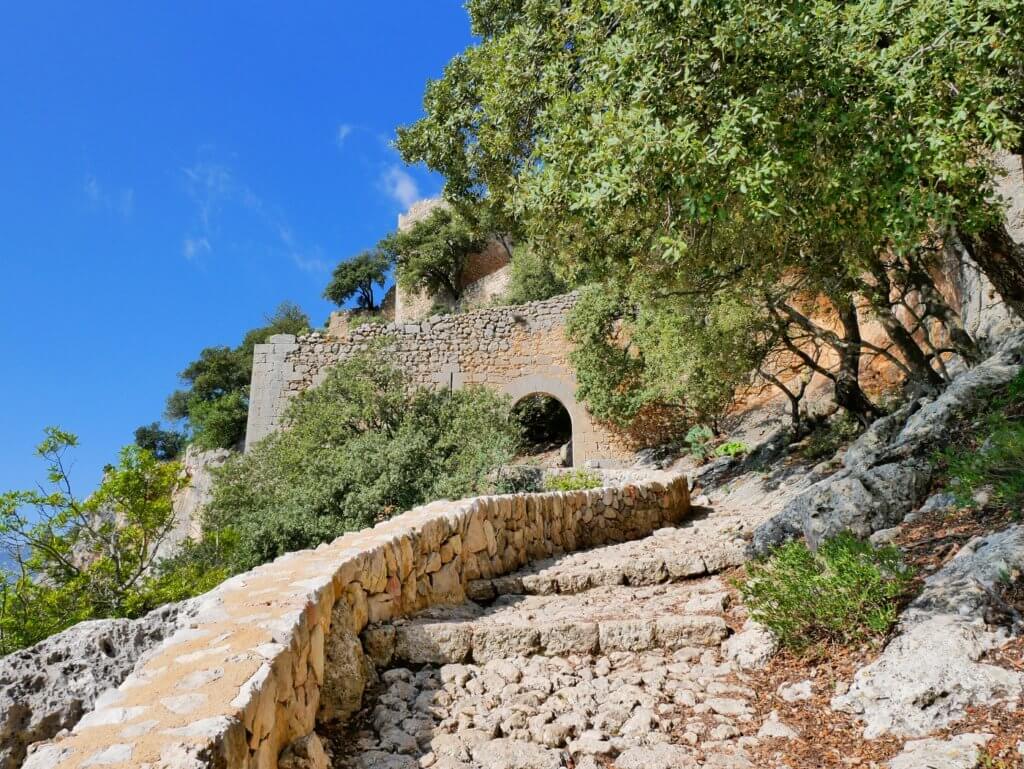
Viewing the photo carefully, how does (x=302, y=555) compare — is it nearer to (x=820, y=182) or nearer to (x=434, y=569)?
(x=434, y=569)

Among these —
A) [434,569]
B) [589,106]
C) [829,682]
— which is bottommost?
[829,682]

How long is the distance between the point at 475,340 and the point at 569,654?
14.5 metres

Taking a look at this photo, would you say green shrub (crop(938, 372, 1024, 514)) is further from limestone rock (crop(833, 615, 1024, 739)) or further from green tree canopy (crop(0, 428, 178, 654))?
green tree canopy (crop(0, 428, 178, 654))

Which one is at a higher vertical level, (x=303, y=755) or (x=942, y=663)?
(x=303, y=755)

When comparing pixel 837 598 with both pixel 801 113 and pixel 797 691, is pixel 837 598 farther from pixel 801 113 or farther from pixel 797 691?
Result: pixel 801 113

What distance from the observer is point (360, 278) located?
114 ft

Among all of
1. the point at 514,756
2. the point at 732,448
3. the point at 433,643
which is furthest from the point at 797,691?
the point at 732,448

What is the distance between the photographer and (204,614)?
271 cm

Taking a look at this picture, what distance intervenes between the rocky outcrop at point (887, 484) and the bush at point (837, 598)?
3.31 feet

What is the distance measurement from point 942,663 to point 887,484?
2.55m

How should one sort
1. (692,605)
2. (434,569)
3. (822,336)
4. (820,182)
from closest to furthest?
(820,182) < (692,605) < (434,569) < (822,336)

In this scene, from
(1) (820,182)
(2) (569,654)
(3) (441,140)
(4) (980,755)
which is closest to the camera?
(4) (980,755)

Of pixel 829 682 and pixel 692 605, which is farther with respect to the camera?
pixel 692 605

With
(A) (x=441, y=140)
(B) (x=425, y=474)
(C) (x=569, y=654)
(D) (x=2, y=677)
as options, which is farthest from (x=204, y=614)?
(B) (x=425, y=474)
